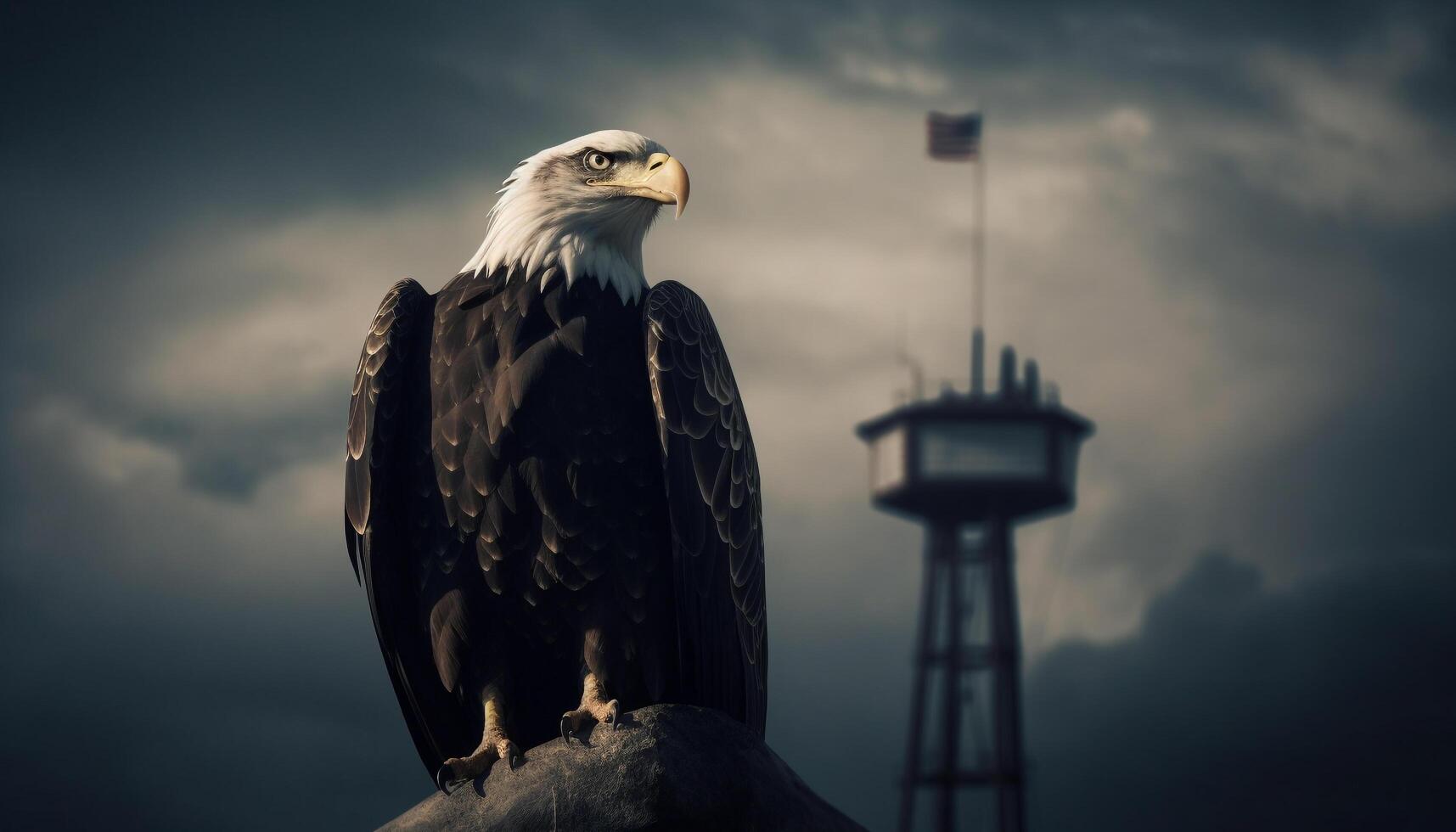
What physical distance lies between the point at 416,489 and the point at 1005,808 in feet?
178

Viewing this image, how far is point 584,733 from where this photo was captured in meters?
5.98

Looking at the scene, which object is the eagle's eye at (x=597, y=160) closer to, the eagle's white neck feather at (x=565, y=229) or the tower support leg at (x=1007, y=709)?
the eagle's white neck feather at (x=565, y=229)

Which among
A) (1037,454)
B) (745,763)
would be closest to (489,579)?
(745,763)

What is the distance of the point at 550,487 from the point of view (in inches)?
249

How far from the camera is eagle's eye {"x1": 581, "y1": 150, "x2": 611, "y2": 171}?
276 inches

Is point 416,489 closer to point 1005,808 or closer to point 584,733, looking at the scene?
point 584,733

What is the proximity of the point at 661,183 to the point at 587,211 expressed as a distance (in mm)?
378

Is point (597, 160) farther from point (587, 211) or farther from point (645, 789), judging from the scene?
point (645, 789)

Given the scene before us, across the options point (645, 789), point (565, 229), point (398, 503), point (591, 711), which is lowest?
point (645, 789)

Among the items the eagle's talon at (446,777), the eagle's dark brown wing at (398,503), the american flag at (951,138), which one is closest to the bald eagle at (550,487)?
the eagle's dark brown wing at (398,503)

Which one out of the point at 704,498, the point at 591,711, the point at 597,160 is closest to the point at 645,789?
the point at 591,711

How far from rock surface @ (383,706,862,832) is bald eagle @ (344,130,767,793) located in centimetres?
28

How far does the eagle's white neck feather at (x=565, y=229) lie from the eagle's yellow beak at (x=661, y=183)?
0.34 feet

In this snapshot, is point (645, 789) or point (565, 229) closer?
point (645, 789)
